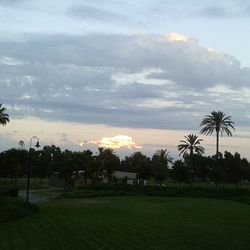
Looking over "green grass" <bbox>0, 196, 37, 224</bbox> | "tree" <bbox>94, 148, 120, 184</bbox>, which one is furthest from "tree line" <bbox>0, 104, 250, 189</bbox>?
"green grass" <bbox>0, 196, 37, 224</bbox>

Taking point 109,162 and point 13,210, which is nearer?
point 13,210

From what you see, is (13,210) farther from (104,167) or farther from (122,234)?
(104,167)

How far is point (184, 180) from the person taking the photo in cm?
11919

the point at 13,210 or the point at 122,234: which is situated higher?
the point at 13,210

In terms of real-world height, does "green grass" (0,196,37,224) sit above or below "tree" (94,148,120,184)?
below

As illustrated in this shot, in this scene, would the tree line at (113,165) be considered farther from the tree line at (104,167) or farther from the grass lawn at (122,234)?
the grass lawn at (122,234)

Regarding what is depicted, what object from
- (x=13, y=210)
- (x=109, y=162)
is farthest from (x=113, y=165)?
(x=13, y=210)

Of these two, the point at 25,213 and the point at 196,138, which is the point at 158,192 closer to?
the point at 196,138

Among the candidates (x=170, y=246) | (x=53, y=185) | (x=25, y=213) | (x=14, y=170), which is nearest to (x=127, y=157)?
(x=53, y=185)

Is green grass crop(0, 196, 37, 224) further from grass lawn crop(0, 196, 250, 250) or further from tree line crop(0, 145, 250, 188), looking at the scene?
tree line crop(0, 145, 250, 188)

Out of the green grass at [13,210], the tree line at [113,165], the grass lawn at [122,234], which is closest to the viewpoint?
the grass lawn at [122,234]

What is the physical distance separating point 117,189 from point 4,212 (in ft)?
198

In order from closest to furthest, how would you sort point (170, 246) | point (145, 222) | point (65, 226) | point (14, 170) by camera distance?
1. point (170, 246)
2. point (65, 226)
3. point (145, 222)
4. point (14, 170)

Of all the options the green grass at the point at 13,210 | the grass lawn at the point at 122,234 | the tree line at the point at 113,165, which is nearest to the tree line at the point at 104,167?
the tree line at the point at 113,165
